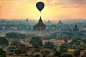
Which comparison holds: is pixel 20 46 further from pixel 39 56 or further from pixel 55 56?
pixel 55 56

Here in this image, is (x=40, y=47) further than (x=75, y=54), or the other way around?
(x=40, y=47)

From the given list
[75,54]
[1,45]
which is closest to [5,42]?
[1,45]

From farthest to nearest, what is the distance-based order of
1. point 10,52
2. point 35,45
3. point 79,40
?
point 79,40 → point 35,45 → point 10,52

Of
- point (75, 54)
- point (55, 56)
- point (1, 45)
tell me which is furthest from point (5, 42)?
point (75, 54)

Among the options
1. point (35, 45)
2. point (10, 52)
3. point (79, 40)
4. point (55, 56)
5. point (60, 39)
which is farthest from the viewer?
point (60, 39)

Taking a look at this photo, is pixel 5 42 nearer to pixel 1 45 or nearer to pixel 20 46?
pixel 1 45

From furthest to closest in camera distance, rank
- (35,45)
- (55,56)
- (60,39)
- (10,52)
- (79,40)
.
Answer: (60,39)
(79,40)
(35,45)
(10,52)
(55,56)

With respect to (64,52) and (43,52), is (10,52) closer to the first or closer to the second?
(43,52)

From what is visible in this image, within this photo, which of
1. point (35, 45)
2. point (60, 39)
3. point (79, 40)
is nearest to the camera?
point (35, 45)

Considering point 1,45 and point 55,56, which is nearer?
point 55,56
